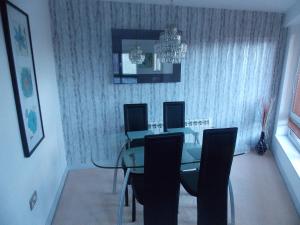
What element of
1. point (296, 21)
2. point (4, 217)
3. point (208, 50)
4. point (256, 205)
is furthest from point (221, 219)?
point (296, 21)

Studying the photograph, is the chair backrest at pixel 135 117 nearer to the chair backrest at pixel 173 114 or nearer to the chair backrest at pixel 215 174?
the chair backrest at pixel 173 114

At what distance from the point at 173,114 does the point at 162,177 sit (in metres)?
1.29

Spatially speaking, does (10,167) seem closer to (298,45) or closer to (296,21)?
(296,21)

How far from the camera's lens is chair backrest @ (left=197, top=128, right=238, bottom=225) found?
166 centimetres

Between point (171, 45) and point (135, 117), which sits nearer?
point (171, 45)

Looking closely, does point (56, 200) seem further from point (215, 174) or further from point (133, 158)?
point (215, 174)

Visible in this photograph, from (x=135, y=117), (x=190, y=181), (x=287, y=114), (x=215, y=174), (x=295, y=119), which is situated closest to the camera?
(x=215, y=174)

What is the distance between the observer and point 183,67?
316 cm

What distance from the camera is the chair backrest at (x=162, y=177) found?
62.3 inches

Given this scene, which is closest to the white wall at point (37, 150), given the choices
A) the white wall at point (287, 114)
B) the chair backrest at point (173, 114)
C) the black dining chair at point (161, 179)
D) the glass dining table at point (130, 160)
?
the glass dining table at point (130, 160)

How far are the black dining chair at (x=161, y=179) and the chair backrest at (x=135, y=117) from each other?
1003 mm

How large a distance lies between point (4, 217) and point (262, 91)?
12.0 feet

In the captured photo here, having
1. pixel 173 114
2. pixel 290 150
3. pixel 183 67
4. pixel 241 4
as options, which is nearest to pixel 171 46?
pixel 173 114

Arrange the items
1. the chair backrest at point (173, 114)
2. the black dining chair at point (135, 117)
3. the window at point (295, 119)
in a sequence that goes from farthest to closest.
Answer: the window at point (295, 119) → the chair backrest at point (173, 114) → the black dining chair at point (135, 117)
